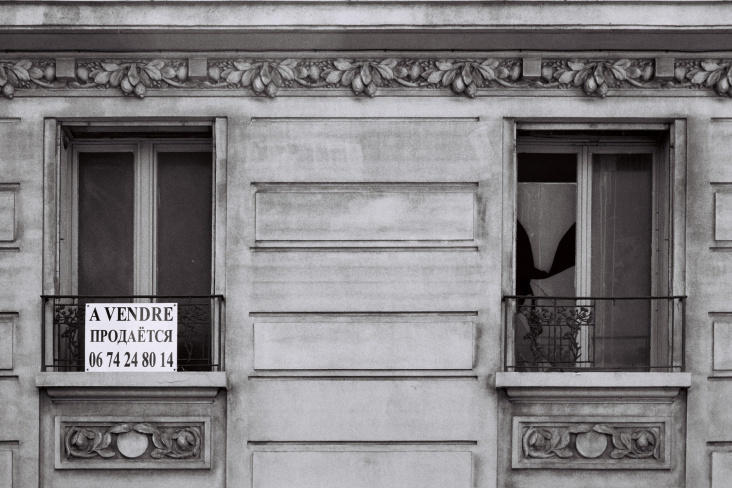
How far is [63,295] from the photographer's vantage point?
28.3 ft

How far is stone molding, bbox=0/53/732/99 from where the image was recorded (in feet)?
27.8

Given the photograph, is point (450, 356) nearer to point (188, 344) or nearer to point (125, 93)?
point (188, 344)

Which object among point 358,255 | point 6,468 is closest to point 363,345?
point 358,255

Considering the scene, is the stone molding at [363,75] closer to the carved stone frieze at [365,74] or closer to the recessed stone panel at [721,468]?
the carved stone frieze at [365,74]

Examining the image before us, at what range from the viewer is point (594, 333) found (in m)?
8.83

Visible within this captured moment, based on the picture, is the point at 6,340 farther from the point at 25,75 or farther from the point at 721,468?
the point at 721,468

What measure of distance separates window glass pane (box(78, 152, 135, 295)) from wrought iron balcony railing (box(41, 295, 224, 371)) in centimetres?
20

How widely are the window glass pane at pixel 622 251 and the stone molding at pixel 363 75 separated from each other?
800mm

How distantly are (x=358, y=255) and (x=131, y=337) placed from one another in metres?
2.16

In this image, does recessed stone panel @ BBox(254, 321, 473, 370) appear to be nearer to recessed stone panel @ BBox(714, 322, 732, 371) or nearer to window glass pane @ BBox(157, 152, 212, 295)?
window glass pane @ BBox(157, 152, 212, 295)

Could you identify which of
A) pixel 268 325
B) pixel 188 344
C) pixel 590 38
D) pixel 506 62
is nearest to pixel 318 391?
pixel 268 325

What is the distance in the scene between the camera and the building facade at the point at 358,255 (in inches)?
332

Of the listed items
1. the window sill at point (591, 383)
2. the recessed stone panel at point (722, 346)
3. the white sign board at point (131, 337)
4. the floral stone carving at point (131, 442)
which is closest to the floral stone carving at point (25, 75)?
the white sign board at point (131, 337)

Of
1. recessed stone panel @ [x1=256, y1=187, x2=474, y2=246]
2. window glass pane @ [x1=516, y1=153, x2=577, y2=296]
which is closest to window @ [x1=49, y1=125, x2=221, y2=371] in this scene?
recessed stone panel @ [x1=256, y1=187, x2=474, y2=246]
